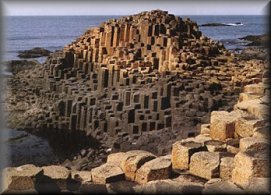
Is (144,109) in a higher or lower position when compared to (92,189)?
lower

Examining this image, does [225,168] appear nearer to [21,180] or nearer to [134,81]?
[21,180]

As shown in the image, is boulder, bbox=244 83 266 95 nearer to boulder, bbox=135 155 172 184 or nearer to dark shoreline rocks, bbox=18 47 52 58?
boulder, bbox=135 155 172 184

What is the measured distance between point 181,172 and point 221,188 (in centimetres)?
104

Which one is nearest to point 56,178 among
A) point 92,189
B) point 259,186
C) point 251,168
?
point 92,189

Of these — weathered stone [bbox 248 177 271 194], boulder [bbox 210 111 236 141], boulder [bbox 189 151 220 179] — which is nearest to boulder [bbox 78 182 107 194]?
boulder [bbox 189 151 220 179]

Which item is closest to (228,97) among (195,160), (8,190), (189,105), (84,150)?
(189,105)

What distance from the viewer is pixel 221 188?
5.02m

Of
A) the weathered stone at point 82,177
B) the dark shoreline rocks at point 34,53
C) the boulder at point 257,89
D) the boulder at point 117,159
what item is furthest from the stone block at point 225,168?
the dark shoreline rocks at point 34,53

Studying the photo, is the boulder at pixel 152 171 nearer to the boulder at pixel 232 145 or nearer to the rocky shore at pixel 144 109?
the rocky shore at pixel 144 109

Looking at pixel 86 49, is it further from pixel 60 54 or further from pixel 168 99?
pixel 168 99

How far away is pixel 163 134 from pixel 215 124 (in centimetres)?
439

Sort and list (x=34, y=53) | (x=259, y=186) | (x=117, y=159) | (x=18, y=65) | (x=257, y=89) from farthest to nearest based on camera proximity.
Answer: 1. (x=34, y=53)
2. (x=18, y=65)
3. (x=257, y=89)
4. (x=117, y=159)
5. (x=259, y=186)

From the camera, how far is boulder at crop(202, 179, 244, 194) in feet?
16.1

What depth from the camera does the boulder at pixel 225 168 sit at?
223 inches
